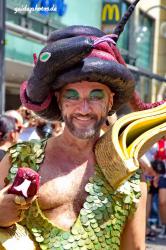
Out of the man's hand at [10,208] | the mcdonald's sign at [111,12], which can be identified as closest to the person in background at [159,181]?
the mcdonald's sign at [111,12]

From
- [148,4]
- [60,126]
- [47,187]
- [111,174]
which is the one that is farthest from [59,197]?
[148,4]

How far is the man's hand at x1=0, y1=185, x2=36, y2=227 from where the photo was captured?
7.02 feet

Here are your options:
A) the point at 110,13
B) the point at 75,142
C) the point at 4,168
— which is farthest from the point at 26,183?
the point at 110,13

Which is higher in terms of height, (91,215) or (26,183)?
(26,183)

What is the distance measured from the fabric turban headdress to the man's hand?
1.63 feet

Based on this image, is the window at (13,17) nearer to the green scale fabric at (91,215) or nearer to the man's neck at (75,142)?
the man's neck at (75,142)

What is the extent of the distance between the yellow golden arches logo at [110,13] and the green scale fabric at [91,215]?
10.2 m

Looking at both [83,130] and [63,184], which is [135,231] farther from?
[83,130]

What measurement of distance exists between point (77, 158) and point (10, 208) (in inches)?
20.5

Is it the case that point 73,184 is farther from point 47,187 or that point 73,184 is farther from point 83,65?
point 83,65

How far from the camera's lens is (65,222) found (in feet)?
8.04

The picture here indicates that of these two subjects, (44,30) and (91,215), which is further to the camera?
(44,30)

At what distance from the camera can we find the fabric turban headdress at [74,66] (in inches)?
94.0

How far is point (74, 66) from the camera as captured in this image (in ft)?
Answer: 8.03
